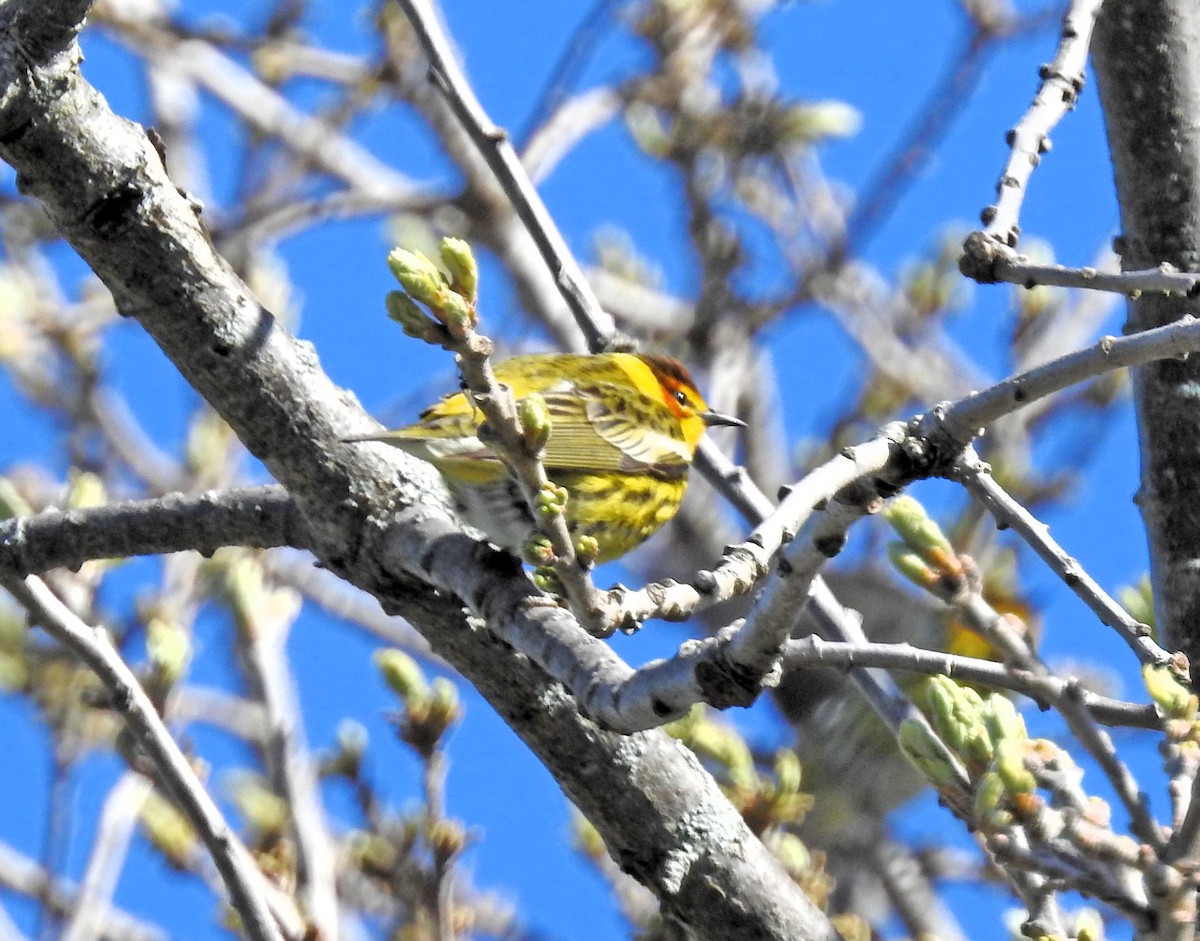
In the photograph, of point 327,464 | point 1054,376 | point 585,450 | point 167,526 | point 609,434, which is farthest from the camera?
point 609,434

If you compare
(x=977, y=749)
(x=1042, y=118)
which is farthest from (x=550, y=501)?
(x=1042, y=118)

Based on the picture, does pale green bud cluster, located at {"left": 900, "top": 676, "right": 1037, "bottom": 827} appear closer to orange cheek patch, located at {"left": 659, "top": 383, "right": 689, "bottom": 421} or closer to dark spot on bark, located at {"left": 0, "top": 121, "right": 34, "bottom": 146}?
dark spot on bark, located at {"left": 0, "top": 121, "right": 34, "bottom": 146}

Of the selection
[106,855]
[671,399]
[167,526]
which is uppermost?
[671,399]

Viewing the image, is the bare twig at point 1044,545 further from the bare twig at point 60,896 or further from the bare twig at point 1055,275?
the bare twig at point 60,896

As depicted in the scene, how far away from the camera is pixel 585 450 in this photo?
366cm

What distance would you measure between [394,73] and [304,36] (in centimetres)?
93

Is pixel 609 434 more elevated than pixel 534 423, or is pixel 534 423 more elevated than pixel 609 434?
pixel 609 434

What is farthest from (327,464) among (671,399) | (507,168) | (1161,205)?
(671,399)

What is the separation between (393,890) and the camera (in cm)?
323

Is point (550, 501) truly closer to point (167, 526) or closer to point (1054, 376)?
point (1054, 376)

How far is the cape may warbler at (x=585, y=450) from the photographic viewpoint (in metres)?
3.06

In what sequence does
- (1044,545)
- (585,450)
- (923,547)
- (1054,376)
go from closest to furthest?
(1054,376), (1044,545), (923,547), (585,450)

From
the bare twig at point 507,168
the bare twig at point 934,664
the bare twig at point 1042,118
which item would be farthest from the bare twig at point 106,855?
the bare twig at point 1042,118

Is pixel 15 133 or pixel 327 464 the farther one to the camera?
pixel 327 464
